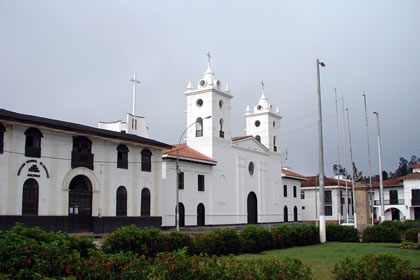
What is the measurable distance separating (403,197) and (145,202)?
39597 millimetres

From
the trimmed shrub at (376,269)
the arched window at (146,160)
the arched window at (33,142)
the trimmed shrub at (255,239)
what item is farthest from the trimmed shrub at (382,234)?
the arched window at (33,142)

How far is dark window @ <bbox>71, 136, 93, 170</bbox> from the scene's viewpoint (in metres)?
26.0

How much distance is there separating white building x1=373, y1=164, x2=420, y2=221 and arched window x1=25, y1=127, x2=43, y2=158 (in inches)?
1731

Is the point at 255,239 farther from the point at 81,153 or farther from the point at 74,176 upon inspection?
the point at 81,153

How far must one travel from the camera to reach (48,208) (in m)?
24.2

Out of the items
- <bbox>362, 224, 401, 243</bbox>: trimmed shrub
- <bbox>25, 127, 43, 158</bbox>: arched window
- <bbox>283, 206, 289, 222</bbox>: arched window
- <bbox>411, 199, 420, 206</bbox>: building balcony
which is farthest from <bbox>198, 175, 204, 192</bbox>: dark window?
<bbox>411, 199, 420, 206</bbox>: building balcony

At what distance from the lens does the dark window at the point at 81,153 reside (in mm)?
25969

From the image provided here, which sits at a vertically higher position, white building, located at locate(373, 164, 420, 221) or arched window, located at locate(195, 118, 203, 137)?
arched window, located at locate(195, 118, 203, 137)

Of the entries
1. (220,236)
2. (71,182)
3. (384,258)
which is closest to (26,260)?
(384,258)

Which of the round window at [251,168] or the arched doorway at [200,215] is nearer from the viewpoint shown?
the arched doorway at [200,215]

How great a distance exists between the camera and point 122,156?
29.2 m

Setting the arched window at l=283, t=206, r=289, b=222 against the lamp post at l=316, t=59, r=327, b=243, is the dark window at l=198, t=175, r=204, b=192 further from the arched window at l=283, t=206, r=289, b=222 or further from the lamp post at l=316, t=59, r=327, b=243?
the arched window at l=283, t=206, r=289, b=222

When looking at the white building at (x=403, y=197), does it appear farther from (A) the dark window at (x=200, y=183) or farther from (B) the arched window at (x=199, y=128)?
(B) the arched window at (x=199, y=128)

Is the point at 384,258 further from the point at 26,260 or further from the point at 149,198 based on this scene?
the point at 149,198
